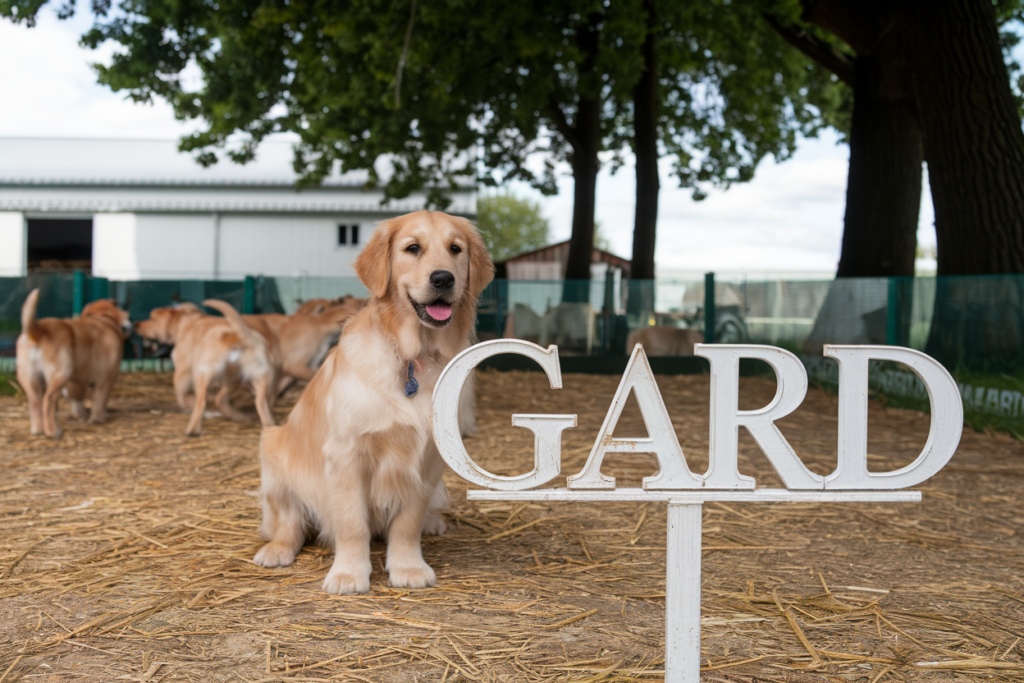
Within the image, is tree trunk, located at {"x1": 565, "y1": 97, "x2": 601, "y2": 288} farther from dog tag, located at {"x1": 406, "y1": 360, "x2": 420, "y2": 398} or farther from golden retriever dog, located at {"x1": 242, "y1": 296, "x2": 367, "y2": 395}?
dog tag, located at {"x1": 406, "y1": 360, "x2": 420, "y2": 398}

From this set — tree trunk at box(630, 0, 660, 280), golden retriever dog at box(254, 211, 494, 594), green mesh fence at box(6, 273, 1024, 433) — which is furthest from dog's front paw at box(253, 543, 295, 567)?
tree trunk at box(630, 0, 660, 280)

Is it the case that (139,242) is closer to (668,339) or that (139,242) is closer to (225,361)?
(668,339)

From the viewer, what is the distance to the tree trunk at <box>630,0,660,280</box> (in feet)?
54.0

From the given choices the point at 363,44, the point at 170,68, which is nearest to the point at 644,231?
the point at 363,44

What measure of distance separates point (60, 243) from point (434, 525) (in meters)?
34.8

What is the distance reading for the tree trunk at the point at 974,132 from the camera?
28.2 feet

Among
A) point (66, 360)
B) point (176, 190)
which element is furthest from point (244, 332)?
point (176, 190)

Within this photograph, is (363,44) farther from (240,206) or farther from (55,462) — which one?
(240,206)

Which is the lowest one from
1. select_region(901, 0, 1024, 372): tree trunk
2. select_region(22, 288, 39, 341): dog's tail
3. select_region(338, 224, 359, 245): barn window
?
select_region(22, 288, 39, 341): dog's tail

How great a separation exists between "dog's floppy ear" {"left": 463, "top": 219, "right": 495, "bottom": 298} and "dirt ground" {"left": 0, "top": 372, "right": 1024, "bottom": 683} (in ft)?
4.28

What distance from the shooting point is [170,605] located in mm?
3186

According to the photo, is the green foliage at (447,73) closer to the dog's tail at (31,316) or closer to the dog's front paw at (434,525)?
the dog's tail at (31,316)

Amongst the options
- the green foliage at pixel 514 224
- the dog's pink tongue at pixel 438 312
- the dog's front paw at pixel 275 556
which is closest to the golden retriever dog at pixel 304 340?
the dog's front paw at pixel 275 556

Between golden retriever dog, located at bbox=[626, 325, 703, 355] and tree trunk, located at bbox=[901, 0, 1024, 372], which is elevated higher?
tree trunk, located at bbox=[901, 0, 1024, 372]
